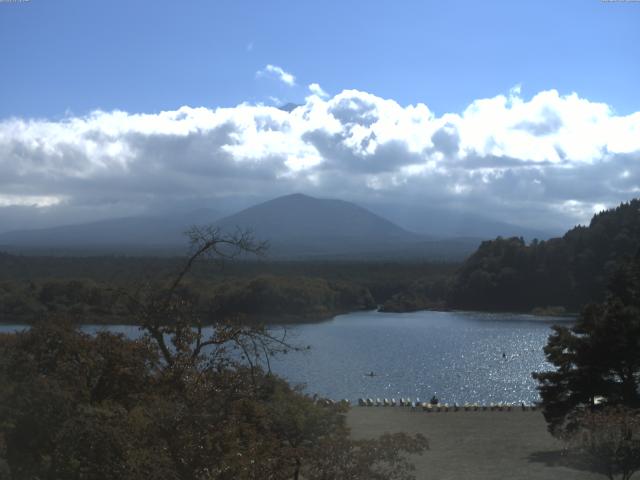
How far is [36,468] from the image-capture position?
680 cm

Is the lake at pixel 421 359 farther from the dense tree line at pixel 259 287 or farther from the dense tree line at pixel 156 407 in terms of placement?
the dense tree line at pixel 156 407

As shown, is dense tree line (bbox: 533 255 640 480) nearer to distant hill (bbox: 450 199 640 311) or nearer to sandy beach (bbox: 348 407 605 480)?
sandy beach (bbox: 348 407 605 480)

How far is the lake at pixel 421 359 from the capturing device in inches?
944

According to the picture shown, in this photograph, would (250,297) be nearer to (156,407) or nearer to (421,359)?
(421,359)

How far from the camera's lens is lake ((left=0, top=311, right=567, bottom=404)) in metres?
24.0

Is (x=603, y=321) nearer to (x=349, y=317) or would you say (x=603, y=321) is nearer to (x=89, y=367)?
(x=89, y=367)

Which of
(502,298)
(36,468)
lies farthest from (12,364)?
(502,298)

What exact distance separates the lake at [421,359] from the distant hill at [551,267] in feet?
11.8

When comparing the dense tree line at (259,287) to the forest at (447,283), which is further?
the forest at (447,283)

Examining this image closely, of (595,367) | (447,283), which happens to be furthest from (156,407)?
(447,283)

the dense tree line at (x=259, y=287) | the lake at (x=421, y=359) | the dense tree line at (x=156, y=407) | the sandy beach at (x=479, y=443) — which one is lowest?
the lake at (x=421, y=359)

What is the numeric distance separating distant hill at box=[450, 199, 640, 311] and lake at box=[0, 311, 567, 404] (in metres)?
3.61

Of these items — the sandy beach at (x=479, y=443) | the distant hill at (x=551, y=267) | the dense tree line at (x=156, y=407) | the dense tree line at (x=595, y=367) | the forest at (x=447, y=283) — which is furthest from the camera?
the distant hill at (x=551, y=267)

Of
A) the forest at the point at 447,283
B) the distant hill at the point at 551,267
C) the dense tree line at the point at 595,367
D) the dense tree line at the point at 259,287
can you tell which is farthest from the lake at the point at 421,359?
the dense tree line at the point at 595,367
